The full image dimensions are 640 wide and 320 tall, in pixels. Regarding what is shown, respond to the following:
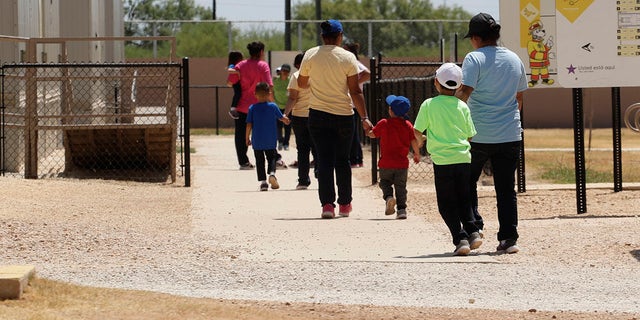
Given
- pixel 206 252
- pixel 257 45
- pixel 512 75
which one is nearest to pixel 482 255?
pixel 512 75

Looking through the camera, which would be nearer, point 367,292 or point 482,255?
point 367,292

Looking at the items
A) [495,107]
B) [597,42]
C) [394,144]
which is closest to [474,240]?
[495,107]

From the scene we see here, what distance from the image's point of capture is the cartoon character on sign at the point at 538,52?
47.2 ft

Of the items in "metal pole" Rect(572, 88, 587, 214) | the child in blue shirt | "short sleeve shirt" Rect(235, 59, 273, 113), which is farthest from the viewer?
"short sleeve shirt" Rect(235, 59, 273, 113)

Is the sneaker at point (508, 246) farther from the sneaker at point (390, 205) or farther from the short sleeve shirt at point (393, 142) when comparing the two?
the short sleeve shirt at point (393, 142)

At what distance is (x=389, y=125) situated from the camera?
13164mm

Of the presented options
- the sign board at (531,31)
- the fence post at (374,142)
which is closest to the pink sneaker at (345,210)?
the sign board at (531,31)

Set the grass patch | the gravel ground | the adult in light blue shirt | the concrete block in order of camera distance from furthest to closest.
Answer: the grass patch < the adult in light blue shirt < the gravel ground < the concrete block

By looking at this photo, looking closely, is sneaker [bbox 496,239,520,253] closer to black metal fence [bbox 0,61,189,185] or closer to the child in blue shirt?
the child in blue shirt

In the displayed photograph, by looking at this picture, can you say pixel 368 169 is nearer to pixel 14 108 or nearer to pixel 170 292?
pixel 14 108

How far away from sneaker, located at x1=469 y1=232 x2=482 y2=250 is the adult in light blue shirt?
0.79 feet

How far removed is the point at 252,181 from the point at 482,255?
7.81 metres

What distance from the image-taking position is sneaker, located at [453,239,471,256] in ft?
33.3

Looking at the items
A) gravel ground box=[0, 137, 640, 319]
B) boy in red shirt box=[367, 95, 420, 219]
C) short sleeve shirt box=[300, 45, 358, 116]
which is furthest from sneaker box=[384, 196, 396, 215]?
short sleeve shirt box=[300, 45, 358, 116]
